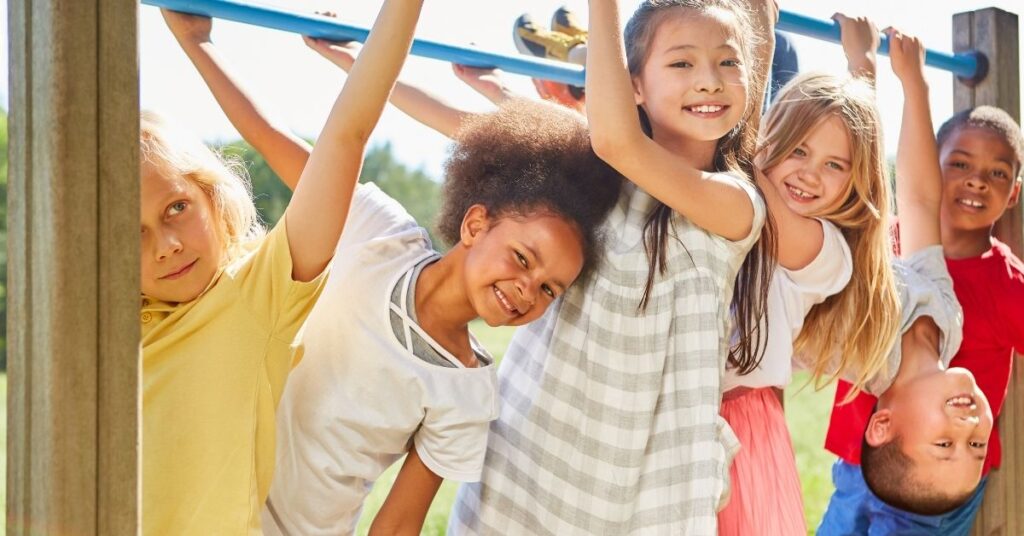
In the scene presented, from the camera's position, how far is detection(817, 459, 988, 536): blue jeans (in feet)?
9.83

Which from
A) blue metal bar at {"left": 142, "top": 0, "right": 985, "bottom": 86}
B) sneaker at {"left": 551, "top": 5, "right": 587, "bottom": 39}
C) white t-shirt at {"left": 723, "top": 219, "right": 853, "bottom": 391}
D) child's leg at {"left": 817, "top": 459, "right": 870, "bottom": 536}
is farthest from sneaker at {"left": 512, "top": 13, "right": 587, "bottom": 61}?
child's leg at {"left": 817, "top": 459, "right": 870, "bottom": 536}

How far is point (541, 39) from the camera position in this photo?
107 inches

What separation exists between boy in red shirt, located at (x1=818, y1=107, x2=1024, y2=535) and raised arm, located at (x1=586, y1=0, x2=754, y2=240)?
1.17 metres

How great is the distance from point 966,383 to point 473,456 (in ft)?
4.82

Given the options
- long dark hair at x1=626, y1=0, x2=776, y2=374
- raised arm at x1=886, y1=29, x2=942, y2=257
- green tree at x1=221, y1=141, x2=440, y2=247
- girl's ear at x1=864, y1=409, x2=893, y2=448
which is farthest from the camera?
green tree at x1=221, y1=141, x2=440, y2=247

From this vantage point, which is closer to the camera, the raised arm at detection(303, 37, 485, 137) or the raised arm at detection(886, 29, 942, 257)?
the raised arm at detection(303, 37, 485, 137)

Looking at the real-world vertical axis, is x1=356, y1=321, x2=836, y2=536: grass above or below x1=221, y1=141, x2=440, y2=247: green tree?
below

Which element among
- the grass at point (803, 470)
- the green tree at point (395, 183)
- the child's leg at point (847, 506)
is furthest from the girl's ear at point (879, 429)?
the green tree at point (395, 183)

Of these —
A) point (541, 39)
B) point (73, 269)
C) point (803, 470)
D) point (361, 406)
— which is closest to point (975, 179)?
point (541, 39)

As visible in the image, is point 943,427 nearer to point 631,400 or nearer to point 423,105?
point 631,400

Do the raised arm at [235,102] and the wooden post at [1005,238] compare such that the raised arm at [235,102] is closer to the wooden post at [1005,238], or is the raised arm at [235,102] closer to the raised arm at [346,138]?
the raised arm at [346,138]

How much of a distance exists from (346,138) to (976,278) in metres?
1.93

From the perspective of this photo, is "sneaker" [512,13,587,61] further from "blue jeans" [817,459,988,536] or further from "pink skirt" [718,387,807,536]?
"blue jeans" [817,459,988,536]

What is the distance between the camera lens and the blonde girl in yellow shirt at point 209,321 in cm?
171
